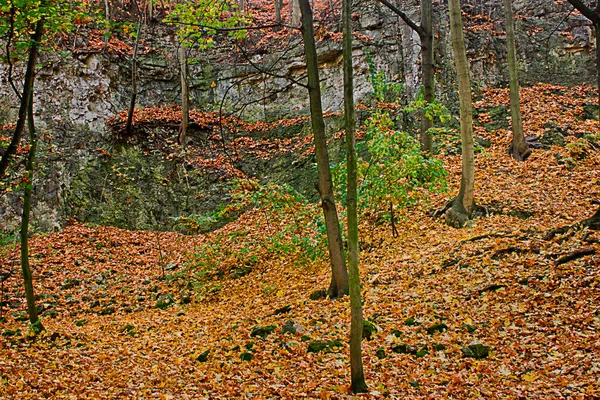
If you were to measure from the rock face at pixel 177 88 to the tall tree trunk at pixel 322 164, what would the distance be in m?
5.91

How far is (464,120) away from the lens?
9398 mm

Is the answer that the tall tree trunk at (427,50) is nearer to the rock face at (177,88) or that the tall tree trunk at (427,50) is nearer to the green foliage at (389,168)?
the rock face at (177,88)

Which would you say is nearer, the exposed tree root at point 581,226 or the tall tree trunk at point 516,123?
the exposed tree root at point 581,226

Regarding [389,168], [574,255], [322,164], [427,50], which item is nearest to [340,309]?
[322,164]

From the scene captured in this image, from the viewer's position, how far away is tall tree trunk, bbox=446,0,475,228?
9328mm

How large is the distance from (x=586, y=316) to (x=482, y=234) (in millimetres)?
3574

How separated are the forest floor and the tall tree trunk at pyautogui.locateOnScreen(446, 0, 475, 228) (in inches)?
18.6

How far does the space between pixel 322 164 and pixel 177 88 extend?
12.8 meters

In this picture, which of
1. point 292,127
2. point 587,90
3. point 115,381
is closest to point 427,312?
point 115,381

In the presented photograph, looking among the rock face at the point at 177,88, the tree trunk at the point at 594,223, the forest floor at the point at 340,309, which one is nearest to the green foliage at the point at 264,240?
the forest floor at the point at 340,309

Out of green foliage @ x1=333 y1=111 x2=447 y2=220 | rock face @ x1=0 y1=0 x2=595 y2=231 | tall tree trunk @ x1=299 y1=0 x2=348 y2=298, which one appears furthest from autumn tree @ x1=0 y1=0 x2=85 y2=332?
rock face @ x1=0 y1=0 x2=595 y2=231

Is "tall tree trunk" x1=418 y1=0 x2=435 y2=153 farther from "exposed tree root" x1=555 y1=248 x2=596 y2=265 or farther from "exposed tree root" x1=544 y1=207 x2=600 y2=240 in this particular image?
"exposed tree root" x1=555 y1=248 x2=596 y2=265

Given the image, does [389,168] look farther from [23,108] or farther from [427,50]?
[23,108]

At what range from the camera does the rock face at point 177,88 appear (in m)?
13.6
